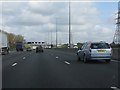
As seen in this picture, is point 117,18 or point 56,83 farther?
point 117,18

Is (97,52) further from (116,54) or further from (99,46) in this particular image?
(116,54)

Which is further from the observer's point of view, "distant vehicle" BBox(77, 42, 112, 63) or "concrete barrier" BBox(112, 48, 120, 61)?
"concrete barrier" BBox(112, 48, 120, 61)

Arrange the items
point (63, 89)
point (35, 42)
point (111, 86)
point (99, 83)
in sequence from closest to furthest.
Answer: point (63, 89) → point (111, 86) → point (99, 83) → point (35, 42)

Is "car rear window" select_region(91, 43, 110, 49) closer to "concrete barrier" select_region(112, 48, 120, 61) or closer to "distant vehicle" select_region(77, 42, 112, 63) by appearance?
"distant vehicle" select_region(77, 42, 112, 63)

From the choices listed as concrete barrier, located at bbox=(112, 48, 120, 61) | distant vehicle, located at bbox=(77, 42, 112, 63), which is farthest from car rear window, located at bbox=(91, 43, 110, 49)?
concrete barrier, located at bbox=(112, 48, 120, 61)

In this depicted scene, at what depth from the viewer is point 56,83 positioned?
12016mm

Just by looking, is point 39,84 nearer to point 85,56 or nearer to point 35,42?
point 85,56

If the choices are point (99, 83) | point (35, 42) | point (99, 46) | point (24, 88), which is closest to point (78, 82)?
point (99, 83)

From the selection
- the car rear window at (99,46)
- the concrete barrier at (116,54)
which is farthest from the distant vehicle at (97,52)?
the concrete barrier at (116,54)

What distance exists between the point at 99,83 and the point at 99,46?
12.8m

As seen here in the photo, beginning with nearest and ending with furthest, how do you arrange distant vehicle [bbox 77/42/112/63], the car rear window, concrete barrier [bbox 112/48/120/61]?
distant vehicle [bbox 77/42/112/63], the car rear window, concrete barrier [bbox 112/48/120/61]

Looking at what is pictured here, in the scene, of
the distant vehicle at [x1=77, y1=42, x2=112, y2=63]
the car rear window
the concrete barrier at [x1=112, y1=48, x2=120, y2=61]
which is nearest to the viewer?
the distant vehicle at [x1=77, y1=42, x2=112, y2=63]

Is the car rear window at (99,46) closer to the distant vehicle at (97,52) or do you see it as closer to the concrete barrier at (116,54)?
the distant vehicle at (97,52)

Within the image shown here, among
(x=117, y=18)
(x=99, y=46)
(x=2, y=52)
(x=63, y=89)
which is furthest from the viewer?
(x=117, y=18)
